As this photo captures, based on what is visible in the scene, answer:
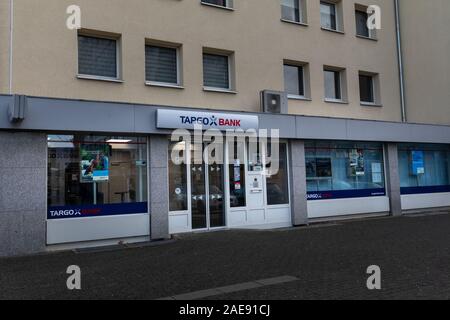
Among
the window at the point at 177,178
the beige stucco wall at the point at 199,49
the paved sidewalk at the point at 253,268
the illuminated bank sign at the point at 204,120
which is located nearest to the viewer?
the paved sidewalk at the point at 253,268

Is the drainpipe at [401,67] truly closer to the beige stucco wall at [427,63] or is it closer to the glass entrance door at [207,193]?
the beige stucco wall at [427,63]

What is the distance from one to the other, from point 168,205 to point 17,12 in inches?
209

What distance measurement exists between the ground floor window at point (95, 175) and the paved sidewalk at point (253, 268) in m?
1.15

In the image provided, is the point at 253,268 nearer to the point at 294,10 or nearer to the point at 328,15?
the point at 294,10

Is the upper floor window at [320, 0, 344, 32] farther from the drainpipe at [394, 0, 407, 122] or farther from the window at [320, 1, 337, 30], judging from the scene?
the drainpipe at [394, 0, 407, 122]

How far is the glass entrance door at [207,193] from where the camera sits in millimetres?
11422

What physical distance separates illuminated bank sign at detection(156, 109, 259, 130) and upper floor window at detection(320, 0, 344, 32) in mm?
5223

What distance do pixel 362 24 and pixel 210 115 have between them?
7.88 metres

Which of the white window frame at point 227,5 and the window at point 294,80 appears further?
the window at point 294,80

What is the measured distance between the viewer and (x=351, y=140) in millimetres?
13797

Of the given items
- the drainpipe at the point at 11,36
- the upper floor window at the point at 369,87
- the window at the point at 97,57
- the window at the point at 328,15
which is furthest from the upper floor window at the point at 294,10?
the drainpipe at the point at 11,36

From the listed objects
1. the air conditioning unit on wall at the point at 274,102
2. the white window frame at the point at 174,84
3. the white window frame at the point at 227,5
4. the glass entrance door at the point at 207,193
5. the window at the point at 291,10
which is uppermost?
the window at the point at 291,10

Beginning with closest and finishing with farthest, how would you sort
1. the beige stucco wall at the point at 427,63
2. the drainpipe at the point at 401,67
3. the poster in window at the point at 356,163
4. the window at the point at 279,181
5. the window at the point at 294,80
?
the window at the point at 279,181 < the window at the point at 294,80 < the poster in window at the point at 356,163 < the drainpipe at the point at 401,67 < the beige stucco wall at the point at 427,63

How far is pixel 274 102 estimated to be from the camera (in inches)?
488
